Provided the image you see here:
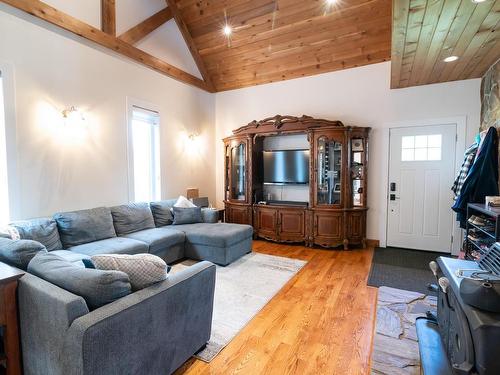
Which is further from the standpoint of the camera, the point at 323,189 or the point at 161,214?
the point at 323,189

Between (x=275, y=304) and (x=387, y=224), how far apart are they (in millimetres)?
2928

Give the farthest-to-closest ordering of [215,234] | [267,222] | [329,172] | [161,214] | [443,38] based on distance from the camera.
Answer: [267,222] → [329,172] → [161,214] → [215,234] → [443,38]

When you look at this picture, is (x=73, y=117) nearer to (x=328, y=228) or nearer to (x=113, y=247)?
(x=113, y=247)

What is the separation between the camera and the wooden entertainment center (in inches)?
179

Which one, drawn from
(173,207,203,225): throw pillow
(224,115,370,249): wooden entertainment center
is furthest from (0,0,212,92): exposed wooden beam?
(173,207,203,225): throw pillow

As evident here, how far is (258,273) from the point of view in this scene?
354 centimetres

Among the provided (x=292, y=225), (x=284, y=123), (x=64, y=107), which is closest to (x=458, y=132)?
(x=284, y=123)

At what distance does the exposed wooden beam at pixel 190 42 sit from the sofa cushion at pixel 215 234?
11.0 ft

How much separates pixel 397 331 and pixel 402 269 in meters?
1.67

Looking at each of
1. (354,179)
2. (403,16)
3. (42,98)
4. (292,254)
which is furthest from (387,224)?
(42,98)

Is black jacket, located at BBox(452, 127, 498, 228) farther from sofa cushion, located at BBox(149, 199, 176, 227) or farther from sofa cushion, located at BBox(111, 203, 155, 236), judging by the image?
sofa cushion, located at BBox(111, 203, 155, 236)

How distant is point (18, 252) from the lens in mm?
1811

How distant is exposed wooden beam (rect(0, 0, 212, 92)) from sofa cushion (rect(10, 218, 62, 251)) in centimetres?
235

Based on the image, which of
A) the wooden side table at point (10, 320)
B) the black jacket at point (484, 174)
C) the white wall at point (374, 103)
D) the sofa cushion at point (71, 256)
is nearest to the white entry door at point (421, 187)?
the white wall at point (374, 103)
